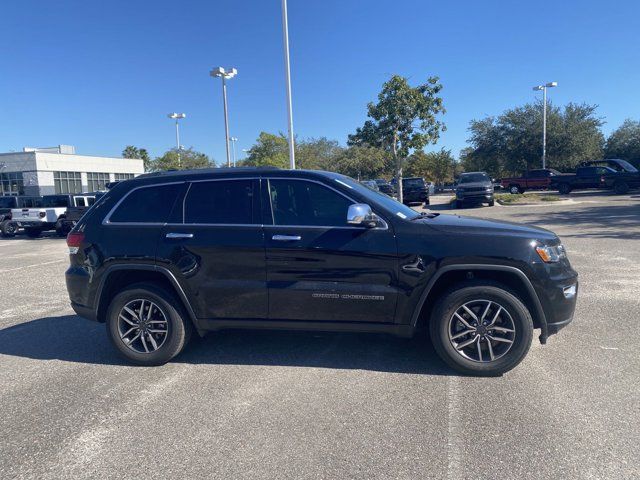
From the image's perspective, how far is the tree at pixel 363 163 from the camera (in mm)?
66819

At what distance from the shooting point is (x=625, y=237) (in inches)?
463

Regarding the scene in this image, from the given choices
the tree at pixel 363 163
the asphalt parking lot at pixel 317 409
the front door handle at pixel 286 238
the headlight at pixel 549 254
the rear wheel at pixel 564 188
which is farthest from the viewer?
the tree at pixel 363 163

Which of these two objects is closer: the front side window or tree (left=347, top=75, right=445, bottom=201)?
tree (left=347, top=75, right=445, bottom=201)

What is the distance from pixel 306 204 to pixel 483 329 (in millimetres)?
1927

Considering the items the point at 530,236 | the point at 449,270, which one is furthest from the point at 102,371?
the point at 530,236

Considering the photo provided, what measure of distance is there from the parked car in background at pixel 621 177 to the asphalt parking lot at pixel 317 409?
25928 mm

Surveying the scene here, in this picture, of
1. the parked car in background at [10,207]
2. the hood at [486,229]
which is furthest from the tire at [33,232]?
the hood at [486,229]

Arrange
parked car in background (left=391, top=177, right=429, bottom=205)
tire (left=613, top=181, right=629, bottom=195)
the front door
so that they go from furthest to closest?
tire (left=613, top=181, right=629, bottom=195) → parked car in background (left=391, top=177, right=429, bottom=205) → the front door

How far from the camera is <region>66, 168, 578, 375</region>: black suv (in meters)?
4.00

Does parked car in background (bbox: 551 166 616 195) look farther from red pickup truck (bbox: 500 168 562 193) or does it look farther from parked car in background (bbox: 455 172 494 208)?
parked car in background (bbox: 455 172 494 208)

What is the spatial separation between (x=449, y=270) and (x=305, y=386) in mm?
1582

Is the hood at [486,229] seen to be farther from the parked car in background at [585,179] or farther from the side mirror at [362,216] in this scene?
the parked car in background at [585,179]

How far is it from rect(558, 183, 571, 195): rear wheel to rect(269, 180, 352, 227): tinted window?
29.4 meters

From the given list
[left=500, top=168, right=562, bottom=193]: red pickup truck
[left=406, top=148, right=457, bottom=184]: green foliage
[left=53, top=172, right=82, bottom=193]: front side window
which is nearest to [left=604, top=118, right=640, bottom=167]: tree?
[left=500, top=168, right=562, bottom=193]: red pickup truck
